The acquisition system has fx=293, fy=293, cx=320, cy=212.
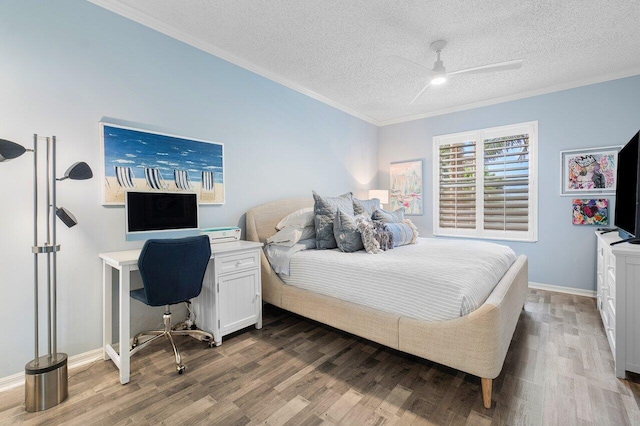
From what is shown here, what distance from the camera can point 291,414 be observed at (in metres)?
1.59

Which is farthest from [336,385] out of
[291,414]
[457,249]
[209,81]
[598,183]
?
[598,183]

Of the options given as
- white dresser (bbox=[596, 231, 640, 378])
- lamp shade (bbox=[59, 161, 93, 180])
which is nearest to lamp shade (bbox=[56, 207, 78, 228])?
lamp shade (bbox=[59, 161, 93, 180])

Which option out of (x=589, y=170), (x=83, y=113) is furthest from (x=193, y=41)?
(x=589, y=170)

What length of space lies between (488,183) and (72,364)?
490 cm

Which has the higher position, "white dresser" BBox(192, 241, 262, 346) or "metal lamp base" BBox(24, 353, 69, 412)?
"white dresser" BBox(192, 241, 262, 346)

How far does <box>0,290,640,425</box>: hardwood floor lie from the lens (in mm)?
1560

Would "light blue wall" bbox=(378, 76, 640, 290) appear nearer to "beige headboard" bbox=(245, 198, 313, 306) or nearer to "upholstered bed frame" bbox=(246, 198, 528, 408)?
"upholstered bed frame" bbox=(246, 198, 528, 408)

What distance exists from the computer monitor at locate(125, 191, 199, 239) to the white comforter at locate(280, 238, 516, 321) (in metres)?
1.00

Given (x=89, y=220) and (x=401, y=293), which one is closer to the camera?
(x=401, y=293)

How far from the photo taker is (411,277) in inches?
76.0

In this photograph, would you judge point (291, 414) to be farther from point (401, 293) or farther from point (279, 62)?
point (279, 62)

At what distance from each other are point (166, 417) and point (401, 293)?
1524 millimetres

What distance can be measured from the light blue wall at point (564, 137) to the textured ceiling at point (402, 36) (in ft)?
0.65

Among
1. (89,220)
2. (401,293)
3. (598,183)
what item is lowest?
(401,293)
